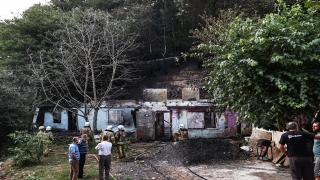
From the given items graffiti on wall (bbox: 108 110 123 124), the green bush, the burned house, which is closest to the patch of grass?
the green bush

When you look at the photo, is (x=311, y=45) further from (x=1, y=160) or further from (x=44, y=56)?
(x=44, y=56)

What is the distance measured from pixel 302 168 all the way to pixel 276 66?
419 centimetres

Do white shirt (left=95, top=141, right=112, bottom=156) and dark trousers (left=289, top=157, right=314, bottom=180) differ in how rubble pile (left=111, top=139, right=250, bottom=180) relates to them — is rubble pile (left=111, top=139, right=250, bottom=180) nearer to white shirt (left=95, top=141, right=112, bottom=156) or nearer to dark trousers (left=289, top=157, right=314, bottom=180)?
white shirt (left=95, top=141, right=112, bottom=156)

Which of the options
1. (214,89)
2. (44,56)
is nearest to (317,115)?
(214,89)

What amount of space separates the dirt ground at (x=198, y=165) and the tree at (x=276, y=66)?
194 centimetres

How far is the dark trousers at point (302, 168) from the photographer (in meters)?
5.81

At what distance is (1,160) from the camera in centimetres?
1512

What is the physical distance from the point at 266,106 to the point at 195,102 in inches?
439

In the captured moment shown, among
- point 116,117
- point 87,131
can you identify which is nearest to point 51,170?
point 87,131

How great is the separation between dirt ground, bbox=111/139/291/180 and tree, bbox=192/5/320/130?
194 centimetres

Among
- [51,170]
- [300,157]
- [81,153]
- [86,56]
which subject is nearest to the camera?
[300,157]

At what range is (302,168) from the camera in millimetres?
5859

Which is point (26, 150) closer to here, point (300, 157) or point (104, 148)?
point (104, 148)

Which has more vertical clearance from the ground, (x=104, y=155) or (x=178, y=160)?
(x=104, y=155)
